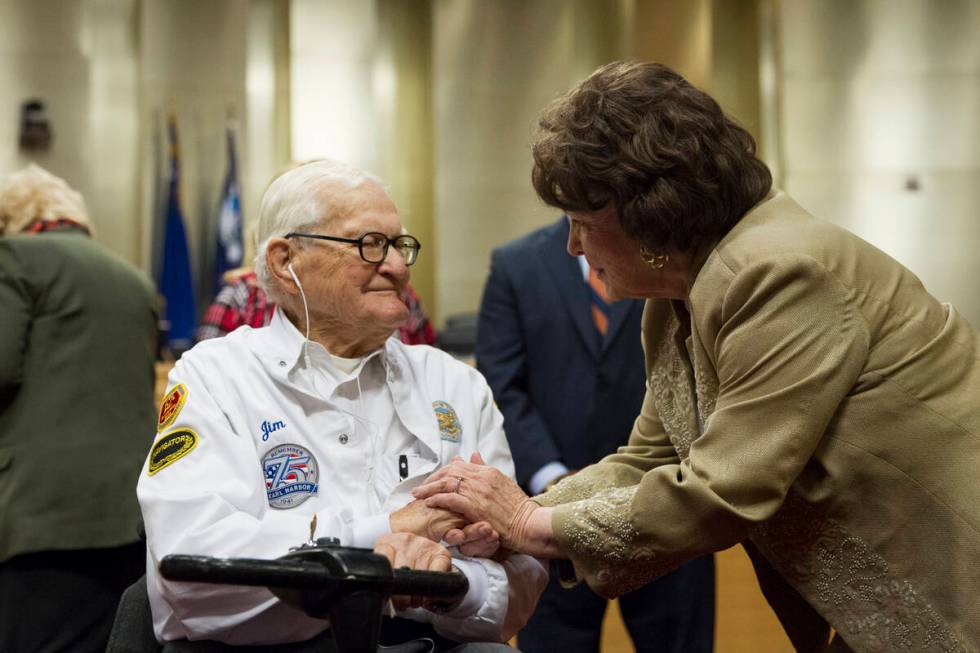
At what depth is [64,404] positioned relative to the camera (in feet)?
10.5

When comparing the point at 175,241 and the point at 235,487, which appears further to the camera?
the point at 175,241

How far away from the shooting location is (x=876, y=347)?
73.5 inches

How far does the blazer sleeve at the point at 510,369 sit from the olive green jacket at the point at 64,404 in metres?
1.03

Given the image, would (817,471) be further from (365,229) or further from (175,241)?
(175,241)

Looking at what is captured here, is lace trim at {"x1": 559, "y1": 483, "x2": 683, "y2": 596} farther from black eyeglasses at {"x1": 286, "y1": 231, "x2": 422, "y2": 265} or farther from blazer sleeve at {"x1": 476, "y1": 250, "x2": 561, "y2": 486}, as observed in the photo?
blazer sleeve at {"x1": 476, "y1": 250, "x2": 561, "y2": 486}

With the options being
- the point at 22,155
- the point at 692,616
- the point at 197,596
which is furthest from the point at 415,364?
the point at 22,155

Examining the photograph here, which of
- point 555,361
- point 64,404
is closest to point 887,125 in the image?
point 555,361

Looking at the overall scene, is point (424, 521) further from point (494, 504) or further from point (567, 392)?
point (567, 392)

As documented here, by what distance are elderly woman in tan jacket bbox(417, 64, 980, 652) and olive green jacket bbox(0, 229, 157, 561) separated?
1.46 meters

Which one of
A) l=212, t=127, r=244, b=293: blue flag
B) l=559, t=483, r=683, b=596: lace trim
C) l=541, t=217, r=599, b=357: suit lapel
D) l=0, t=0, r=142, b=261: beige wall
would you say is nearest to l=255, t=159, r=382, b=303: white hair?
l=559, t=483, r=683, b=596: lace trim

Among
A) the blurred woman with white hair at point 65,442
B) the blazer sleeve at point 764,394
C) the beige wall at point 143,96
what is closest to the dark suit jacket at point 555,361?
the blurred woman with white hair at point 65,442

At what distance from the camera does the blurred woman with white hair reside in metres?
3.10

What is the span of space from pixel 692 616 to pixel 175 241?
498cm

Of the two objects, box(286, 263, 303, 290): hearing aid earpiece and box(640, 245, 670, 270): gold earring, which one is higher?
box(640, 245, 670, 270): gold earring
